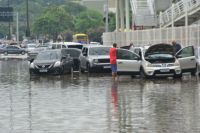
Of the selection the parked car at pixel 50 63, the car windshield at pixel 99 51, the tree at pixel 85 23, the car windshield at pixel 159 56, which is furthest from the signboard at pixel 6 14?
the car windshield at pixel 159 56

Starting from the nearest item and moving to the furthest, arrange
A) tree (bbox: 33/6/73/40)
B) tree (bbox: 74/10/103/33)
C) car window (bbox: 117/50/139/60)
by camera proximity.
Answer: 1. car window (bbox: 117/50/139/60)
2. tree (bbox: 33/6/73/40)
3. tree (bbox: 74/10/103/33)

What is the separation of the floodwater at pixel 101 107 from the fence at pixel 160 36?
1589 centimetres

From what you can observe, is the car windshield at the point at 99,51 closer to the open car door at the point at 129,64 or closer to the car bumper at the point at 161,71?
the open car door at the point at 129,64

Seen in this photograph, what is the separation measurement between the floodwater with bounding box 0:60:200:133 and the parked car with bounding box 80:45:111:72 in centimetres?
791

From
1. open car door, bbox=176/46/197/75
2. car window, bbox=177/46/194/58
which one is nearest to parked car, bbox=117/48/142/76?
open car door, bbox=176/46/197/75

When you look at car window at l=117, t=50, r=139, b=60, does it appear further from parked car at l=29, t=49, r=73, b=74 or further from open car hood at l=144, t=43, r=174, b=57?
parked car at l=29, t=49, r=73, b=74

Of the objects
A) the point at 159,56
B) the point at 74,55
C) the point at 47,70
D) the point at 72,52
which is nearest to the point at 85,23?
the point at 72,52

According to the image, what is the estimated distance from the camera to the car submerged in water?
106ft

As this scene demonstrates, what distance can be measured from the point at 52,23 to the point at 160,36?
3497 inches

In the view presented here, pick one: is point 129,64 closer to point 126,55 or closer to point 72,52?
point 126,55

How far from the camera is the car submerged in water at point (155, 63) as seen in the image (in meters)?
32.3

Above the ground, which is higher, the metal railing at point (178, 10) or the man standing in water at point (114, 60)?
the metal railing at point (178, 10)

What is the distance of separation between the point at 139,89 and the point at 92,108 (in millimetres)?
7422

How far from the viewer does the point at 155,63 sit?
32.4 meters
